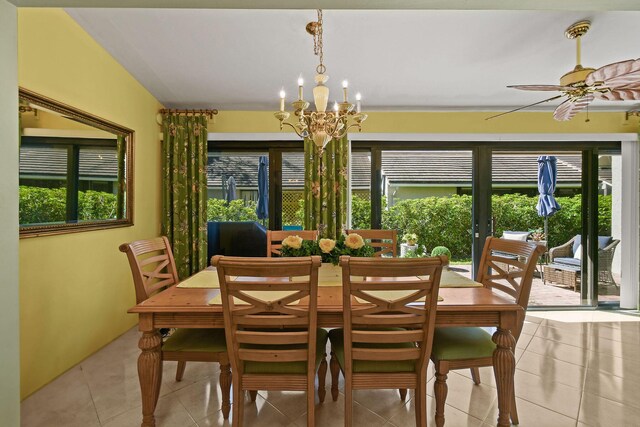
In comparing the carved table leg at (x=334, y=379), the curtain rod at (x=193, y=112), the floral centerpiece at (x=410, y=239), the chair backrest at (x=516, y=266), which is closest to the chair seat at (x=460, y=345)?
the chair backrest at (x=516, y=266)

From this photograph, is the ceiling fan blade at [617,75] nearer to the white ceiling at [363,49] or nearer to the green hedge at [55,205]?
the white ceiling at [363,49]

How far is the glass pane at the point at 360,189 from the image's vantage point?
394cm

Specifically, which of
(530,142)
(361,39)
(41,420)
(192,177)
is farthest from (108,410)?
(530,142)

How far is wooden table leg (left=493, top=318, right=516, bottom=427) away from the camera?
1.54 metres

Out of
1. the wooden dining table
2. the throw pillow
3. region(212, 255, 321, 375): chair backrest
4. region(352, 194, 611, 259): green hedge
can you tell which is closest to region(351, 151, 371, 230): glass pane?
region(352, 194, 611, 259): green hedge

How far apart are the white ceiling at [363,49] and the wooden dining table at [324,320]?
1824mm

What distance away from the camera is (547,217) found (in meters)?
4.10

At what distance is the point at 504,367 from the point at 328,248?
1.13 metres

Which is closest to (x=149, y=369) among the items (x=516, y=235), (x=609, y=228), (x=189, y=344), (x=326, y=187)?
(x=189, y=344)

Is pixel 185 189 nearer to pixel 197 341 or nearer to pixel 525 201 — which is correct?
pixel 197 341

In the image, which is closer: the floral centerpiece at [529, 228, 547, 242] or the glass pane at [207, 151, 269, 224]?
the glass pane at [207, 151, 269, 224]

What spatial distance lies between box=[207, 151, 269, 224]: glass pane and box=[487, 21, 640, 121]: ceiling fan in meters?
2.86

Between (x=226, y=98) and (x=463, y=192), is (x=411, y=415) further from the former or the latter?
(x=226, y=98)

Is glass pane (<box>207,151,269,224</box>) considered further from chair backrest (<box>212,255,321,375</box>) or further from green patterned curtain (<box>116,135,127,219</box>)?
chair backrest (<box>212,255,321,375</box>)
